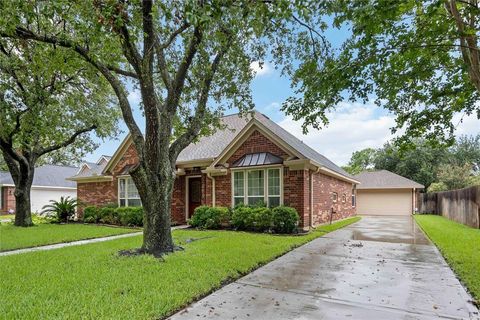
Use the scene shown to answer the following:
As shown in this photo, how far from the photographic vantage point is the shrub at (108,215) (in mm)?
15852

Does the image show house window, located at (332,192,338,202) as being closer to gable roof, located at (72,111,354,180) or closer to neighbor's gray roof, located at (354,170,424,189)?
gable roof, located at (72,111,354,180)

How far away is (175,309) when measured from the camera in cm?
424

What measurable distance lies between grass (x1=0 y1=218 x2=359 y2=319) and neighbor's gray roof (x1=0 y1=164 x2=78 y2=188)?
24.9m

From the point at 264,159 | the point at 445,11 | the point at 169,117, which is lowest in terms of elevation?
the point at 264,159

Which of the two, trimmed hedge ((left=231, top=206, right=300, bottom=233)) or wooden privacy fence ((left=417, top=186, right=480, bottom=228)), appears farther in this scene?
wooden privacy fence ((left=417, top=186, right=480, bottom=228))

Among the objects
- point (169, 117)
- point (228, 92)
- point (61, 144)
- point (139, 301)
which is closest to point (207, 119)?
point (228, 92)

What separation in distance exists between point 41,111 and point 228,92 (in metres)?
7.98

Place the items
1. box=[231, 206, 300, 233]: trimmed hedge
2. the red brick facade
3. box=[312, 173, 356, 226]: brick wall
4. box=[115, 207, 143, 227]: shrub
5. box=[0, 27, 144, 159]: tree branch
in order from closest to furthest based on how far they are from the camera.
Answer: box=[0, 27, 144, 159]: tree branch, box=[231, 206, 300, 233]: trimmed hedge, the red brick facade, box=[312, 173, 356, 226]: brick wall, box=[115, 207, 143, 227]: shrub

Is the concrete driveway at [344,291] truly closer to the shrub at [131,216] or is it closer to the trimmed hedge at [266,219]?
the trimmed hedge at [266,219]

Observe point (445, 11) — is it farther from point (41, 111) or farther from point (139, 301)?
point (41, 111)

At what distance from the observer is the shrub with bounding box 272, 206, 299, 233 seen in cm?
1146

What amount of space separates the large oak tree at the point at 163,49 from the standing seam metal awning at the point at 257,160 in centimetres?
356

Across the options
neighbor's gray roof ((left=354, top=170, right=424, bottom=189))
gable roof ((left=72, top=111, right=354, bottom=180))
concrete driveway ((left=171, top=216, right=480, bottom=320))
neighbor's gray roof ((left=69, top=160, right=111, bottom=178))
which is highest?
gable roof ((left=72, top=111, right=354, bottom=180))

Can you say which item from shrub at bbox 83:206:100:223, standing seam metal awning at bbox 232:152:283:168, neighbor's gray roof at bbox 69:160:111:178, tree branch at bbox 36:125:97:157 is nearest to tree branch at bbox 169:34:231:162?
standing seam metal awning at bbox 232:152:283:168
